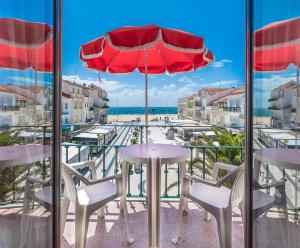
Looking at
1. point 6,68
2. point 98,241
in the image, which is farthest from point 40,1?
point 98,241

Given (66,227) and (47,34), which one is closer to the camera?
(47,34)

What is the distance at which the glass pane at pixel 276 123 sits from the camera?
90 cm

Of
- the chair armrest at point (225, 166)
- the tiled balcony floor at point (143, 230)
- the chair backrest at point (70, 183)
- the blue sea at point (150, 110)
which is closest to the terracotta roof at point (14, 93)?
the chair backrest at point (70, 183)

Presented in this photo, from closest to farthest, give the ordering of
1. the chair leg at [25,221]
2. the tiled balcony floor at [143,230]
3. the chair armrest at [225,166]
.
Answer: the chair leg at [25,221], the tiled balcony floor at [143,230], the chair armrest at [225,166]

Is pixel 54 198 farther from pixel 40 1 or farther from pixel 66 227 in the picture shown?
pixel 66 227

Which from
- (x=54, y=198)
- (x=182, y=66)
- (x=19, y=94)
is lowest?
(x=54, y=198)

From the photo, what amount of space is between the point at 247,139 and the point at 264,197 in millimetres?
287

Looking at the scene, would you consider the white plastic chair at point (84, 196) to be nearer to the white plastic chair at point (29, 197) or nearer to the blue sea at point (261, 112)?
the white plastic chair at point (29, 197)

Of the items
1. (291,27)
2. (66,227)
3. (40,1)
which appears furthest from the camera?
(66,227)

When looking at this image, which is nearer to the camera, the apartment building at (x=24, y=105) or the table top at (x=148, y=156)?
the apartment building at (x=24, y=105)

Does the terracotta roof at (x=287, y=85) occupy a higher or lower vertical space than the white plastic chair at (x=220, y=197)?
higher

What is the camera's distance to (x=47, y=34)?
1.03 meters

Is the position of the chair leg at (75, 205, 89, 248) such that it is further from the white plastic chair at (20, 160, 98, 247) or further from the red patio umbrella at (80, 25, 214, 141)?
the red patio umbrella at (80, 25, 214, 141)

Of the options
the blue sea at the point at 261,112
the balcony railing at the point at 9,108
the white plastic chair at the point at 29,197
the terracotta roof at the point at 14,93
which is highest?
the terracotta roof at the point at 14,93
